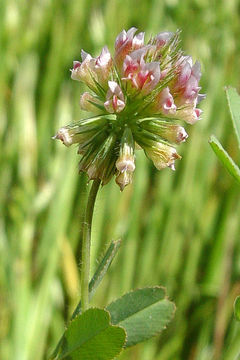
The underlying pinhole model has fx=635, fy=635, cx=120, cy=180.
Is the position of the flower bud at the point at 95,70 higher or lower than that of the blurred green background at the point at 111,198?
lower

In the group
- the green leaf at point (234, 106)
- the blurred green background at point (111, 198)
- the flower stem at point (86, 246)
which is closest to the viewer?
the flower stem at point (86, 246)

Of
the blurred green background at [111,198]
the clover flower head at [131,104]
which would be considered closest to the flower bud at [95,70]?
the clover flower head at [131,104]

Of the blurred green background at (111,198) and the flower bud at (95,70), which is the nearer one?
the flower bud at (95,70)

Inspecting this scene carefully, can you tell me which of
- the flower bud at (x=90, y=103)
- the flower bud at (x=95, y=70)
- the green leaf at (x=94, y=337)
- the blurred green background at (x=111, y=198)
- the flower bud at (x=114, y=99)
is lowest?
the green leaf at (x=94, y=337)

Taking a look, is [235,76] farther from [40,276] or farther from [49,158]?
[40,276]

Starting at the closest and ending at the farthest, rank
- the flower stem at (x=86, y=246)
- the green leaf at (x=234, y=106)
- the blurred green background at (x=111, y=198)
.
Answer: the flower stem at (x=86, y=246), the green leaf at (x=234, y=106), the blurred green background at (x=111, y=198)

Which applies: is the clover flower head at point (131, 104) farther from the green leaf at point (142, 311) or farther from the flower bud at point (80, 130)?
the green leaf at point (142, 311)
